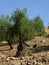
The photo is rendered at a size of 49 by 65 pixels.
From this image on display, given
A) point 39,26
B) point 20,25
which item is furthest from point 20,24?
point 39,26

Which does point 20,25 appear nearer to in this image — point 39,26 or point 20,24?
point 20,24

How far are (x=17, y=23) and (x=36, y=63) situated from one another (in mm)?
36206

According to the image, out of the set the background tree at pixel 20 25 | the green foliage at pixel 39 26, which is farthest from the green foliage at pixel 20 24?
the green foliage at pixel 39 26

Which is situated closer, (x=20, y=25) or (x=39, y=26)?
(x=20, y=25)

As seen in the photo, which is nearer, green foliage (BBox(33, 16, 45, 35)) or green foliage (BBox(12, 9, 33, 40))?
green foliage (BBox(12, 9, 33, 40))

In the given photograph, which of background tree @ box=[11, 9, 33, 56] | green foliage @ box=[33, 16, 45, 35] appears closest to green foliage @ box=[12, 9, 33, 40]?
background tree @ box=[11, 9, 33, 56]

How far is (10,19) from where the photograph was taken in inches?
2133

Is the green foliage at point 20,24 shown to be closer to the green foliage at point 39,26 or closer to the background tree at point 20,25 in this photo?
the background tree at point 20,25

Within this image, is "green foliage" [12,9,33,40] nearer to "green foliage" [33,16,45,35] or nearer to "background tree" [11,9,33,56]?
"background tree" [11,9,33,56]

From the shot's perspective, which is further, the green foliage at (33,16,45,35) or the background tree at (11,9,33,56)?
the green foliage at (33,16,45,35)

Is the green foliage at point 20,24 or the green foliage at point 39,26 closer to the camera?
the green foliage at point 20,24

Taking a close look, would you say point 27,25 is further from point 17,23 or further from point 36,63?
point 36,63

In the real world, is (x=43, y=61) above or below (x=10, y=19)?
below

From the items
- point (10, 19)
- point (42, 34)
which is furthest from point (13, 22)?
point (42, 34)
